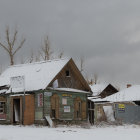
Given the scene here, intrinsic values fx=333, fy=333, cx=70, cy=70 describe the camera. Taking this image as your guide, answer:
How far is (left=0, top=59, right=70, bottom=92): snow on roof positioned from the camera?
27.9 m

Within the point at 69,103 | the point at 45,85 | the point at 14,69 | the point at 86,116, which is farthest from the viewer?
the point at 14,69

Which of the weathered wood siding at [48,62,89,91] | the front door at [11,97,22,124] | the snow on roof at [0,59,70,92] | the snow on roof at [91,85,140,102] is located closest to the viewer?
the snow on roof at [0,59,70,92]

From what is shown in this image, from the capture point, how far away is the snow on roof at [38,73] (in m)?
27.9

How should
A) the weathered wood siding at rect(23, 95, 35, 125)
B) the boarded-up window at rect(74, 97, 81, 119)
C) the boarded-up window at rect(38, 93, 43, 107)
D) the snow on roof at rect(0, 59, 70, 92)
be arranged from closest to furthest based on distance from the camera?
the weathered wood siding at rect(23, 95, 35, 125), the boarded-up window at rect(38, 93, 43, 107), the snow on roof at rect(0, 59, 70, 92), the boarded-up window at rect(74, 97, 81, 119)

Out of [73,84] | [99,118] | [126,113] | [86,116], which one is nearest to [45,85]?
[73,84]

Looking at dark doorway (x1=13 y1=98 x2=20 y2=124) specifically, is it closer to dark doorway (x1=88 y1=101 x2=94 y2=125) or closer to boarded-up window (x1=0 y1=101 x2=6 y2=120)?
boarded-up window (x1=0 y1=101 x2=6 y2=120)

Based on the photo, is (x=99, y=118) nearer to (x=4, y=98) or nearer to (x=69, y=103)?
(x=69, y=103)

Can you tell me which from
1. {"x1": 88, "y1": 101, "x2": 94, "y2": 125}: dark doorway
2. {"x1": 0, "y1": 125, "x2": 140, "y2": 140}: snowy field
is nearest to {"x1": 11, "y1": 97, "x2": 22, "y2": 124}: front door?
{"x1": 0, "y1": 125, "x2": 140, "y2": 140}: snowy field

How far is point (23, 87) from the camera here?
27562 millimetres

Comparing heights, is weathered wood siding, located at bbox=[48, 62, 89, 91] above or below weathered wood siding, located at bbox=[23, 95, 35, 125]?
above

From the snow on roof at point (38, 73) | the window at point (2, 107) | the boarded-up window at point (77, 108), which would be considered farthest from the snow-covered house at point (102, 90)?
A: the window at point (2, 107)

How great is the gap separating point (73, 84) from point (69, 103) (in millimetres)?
1975

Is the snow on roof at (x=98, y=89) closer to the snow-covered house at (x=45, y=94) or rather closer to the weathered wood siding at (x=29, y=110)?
the snow-covered house at (x=45, y=94)

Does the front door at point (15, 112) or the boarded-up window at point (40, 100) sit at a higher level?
the boarded-up window at point (40, 100)
